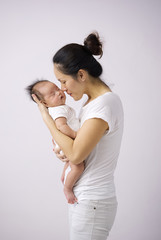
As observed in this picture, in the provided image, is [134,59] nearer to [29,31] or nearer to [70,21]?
[70,21]

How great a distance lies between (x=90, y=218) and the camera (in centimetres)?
164

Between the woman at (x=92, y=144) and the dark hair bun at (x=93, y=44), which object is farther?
the dark hair bun at (x=93, y=44)

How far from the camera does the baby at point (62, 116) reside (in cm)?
166

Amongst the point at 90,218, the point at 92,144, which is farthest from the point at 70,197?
the point at 92,144

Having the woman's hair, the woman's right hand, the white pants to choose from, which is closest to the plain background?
the woman's right hand

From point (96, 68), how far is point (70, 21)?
4.80 feet

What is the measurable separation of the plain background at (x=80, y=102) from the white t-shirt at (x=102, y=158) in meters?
1.30

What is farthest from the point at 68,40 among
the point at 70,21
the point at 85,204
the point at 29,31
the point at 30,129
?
the point at 85,204

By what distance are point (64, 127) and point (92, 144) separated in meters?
0.25

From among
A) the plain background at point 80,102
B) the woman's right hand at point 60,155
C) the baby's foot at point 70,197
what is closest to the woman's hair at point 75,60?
the woman's right hand at point 60,155

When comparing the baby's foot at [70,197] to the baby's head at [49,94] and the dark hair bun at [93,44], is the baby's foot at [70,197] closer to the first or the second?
the baby's head at [49,94]

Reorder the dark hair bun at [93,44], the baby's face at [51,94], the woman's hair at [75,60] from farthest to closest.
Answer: the baby's face at [51,94]
the dark hair bun at [93,44]
the woman's hair at [75,60]

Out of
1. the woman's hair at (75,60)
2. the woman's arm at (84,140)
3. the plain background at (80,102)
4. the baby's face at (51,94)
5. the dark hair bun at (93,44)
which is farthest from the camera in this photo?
the plain background at (80,102)

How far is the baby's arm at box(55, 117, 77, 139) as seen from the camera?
1680 mm
